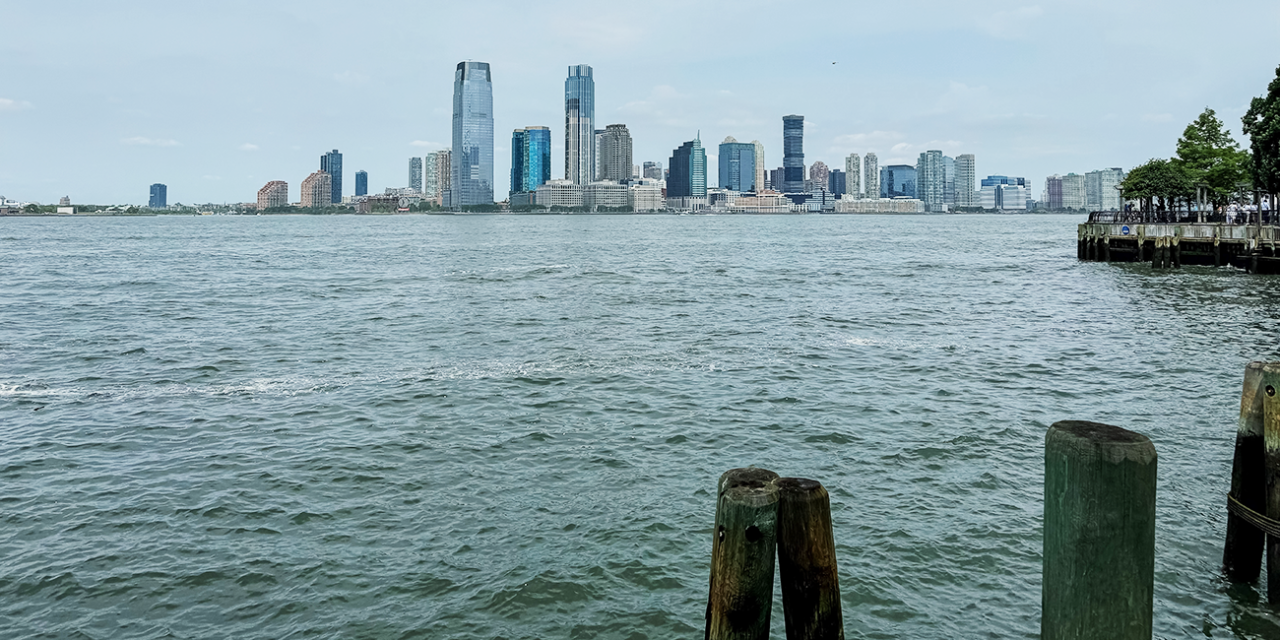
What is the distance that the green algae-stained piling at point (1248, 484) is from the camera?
8.89m

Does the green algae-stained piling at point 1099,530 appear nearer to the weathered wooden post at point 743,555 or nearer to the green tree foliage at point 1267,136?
the weathered wooden post at point 743,555

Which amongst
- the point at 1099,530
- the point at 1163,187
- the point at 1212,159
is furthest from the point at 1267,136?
the point at 1099,530

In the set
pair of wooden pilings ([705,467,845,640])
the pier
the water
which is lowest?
the water

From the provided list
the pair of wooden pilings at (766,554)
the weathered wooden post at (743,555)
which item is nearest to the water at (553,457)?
the pair of wooden pilings at (766,554)

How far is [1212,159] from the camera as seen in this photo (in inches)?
3401

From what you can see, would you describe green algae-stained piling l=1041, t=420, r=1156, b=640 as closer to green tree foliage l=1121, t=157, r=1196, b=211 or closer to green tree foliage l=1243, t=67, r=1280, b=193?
green tree foliage l=1243, t=67, r=1280, b=193

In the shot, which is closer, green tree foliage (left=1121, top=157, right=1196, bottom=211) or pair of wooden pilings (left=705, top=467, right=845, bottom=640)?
pair of wooden pilings (left=705, top=467, right=845, bottom=640)

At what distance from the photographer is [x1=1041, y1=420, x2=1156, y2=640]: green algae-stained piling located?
19.1 feet

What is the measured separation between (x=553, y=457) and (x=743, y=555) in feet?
33.9

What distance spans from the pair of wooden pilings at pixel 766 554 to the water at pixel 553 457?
10.2ft

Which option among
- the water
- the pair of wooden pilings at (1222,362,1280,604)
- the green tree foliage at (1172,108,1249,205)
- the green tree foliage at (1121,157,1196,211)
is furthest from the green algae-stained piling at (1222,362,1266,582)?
the green tree foliage at (1172,108,1249,205)

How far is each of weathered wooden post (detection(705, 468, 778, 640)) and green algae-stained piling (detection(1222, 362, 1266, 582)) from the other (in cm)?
517

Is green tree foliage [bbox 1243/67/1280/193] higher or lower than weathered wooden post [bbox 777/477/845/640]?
higher

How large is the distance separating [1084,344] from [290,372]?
75.0 ft
